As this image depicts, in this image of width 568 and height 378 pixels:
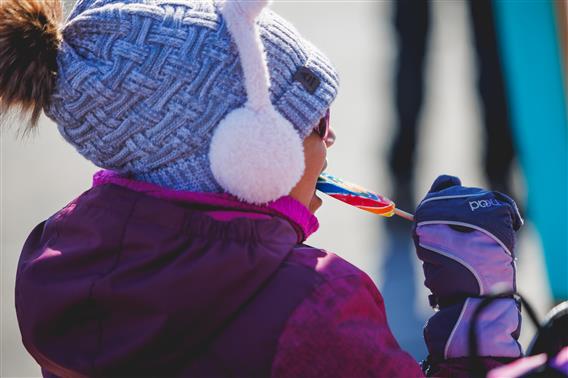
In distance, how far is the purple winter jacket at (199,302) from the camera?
814 millimetres

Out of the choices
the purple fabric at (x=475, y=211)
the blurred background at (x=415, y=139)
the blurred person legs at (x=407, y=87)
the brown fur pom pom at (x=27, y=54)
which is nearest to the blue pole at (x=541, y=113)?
the blurred background at (x=415, y=139)

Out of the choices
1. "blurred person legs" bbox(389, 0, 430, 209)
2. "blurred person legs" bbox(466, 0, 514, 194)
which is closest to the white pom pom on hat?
"blurred person legs" bbox(389, 0, 430, 209)

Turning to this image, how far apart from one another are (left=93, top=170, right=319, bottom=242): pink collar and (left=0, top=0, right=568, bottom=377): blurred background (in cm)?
116

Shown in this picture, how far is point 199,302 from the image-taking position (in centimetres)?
82

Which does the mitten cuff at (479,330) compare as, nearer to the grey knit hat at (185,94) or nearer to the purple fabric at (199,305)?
the purple fabric at (199,305)

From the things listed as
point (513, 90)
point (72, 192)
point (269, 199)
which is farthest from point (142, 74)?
point (513, 90)

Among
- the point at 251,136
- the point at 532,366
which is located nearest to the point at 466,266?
the point at 532,366

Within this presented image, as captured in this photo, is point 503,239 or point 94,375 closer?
point 94,375

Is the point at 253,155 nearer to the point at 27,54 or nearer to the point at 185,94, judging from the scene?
the point at 185,94

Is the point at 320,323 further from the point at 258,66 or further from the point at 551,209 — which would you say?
the point at 551,209

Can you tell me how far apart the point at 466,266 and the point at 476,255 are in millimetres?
23

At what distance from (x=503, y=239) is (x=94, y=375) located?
607mm

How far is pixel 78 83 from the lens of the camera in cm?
91

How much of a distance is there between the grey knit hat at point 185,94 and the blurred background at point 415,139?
127 centimetres
